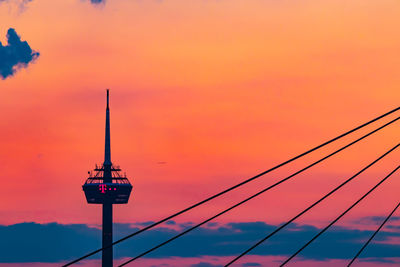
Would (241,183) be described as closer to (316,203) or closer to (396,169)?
(316,203)

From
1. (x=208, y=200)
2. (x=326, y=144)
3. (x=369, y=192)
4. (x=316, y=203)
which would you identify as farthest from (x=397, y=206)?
(x=208, y=200)

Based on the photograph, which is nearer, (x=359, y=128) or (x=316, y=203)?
(x=359, y=128)

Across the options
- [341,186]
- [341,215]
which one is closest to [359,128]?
[341,186]

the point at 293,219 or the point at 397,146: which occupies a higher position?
the point at 397,146

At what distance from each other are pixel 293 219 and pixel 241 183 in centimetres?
415

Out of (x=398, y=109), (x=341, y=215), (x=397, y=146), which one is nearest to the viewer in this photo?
(x=398, y=109)

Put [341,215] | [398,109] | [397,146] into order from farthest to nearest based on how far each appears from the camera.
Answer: [341,215] < [397,146] < [398,109]

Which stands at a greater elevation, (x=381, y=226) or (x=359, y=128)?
(x=359, y=128)

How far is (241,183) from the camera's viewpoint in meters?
28.0

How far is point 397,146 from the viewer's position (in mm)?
29797

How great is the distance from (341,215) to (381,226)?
2.29m

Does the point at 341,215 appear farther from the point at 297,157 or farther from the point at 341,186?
the point at 297,157

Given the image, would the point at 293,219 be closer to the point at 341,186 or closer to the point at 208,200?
the point at 341,186

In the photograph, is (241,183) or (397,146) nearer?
(241,183)
